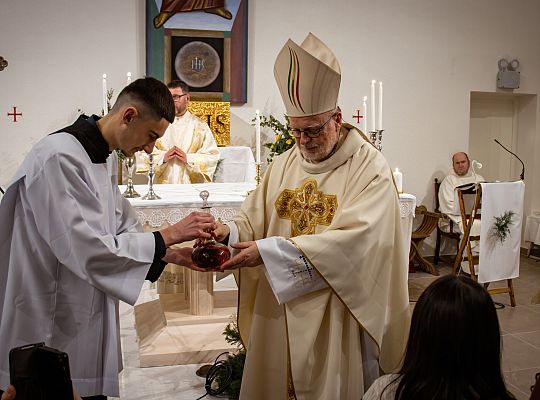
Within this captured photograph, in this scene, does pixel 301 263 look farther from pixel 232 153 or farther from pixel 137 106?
pixel 232 153

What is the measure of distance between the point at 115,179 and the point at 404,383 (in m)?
1.24

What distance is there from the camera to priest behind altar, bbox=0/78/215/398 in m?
1.78

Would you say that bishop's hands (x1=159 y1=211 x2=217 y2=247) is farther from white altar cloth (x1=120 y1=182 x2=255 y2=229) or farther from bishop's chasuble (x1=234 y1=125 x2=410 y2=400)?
white altar cloth (x1=120 y1=182 x2=255 y2=229)

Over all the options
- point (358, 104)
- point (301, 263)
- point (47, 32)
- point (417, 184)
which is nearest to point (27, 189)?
point (301, 263)

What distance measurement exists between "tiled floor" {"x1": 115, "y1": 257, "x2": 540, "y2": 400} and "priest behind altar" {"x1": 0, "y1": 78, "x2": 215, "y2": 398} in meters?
1.38

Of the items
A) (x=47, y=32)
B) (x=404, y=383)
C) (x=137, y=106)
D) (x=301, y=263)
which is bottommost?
(x=404, y=383)

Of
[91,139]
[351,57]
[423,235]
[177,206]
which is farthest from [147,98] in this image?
[351,57]

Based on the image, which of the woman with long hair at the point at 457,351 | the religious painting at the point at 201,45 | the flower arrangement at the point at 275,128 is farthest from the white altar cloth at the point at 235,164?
the woman with long hair at the point at 457,351

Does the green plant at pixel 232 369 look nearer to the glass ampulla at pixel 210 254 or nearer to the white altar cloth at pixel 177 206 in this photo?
the white altar cloth at pixel 177 206

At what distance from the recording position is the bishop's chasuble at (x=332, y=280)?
2.13 metres

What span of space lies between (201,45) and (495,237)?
3.65 m

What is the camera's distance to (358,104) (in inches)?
274

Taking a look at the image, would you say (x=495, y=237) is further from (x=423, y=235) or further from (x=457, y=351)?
(x=457, y=351)

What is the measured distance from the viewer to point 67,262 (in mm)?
1789
